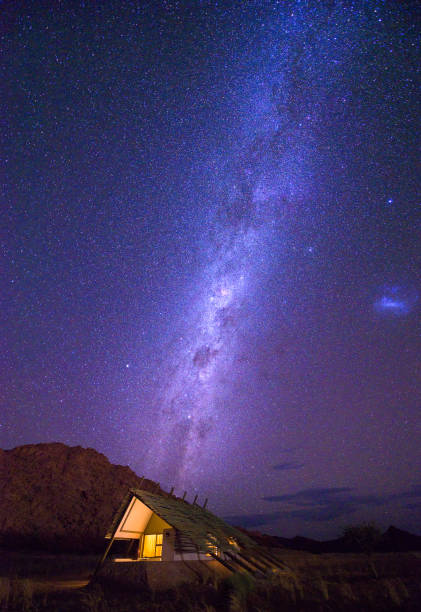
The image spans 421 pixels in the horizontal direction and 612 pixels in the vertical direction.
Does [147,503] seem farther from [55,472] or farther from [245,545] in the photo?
[55,472]

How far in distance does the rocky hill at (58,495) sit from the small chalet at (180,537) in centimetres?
1541

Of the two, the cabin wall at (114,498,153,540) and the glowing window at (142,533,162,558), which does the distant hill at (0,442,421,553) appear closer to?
the glowing window at (142,533,162,558)

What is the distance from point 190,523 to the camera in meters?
17.6

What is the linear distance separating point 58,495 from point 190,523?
3259 cm

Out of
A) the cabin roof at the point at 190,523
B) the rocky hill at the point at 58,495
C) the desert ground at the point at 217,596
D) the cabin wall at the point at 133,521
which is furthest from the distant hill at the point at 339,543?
the desert ground at the point at 217,596

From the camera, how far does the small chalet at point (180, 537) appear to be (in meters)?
16.0

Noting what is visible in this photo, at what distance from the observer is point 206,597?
41.4ft

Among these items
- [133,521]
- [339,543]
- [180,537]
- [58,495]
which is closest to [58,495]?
[58,495]

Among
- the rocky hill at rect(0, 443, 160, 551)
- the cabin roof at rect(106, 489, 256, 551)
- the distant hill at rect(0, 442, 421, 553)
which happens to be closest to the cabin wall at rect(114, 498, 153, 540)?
the cabin roof at rect(106, 489, 256, 551)

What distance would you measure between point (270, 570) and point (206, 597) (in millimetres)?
5112

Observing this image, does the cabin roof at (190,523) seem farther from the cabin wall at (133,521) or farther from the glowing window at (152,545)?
the glowing window at (152,545)

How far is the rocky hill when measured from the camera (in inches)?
1491

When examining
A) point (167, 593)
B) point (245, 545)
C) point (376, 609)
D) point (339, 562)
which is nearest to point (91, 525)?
point (339, 562)

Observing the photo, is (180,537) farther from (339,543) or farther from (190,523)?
(339,543)
